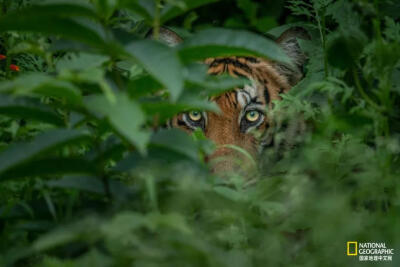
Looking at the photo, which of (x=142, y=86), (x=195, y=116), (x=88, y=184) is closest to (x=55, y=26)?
(x=142, y=86)

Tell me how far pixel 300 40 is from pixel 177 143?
7.83ft

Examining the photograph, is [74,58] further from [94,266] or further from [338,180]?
[338,180]

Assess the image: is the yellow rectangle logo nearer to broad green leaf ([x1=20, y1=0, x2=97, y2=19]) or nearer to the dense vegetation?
the dense vegetation

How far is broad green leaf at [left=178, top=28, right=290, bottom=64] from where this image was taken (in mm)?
1895

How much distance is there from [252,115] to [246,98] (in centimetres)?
12

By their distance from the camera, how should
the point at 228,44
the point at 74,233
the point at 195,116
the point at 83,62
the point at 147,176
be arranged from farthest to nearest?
the point at 195,116
the point at 83,62
the point at 228,44
the point at 147,176
the point at 74,233

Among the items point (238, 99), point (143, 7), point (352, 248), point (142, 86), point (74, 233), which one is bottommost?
point (74, 233)

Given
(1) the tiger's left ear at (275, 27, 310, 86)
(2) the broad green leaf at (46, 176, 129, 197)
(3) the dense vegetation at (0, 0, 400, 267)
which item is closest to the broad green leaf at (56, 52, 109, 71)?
(3) the dense vegetation at (0, 0, 400, 267)

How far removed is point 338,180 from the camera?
2.34 m

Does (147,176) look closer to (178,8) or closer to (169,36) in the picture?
(178,8)

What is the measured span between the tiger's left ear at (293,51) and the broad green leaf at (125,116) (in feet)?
8.35

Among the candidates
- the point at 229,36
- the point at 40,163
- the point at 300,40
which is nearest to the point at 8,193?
the point at 40,163

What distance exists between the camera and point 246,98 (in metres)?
4.16

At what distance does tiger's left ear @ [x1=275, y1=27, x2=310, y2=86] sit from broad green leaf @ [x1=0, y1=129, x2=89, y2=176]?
2524 millimetres
